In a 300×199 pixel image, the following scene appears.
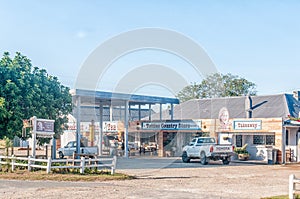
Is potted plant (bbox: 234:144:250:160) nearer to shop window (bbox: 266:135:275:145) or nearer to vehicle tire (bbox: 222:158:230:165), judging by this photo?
shop window (bbox: 266:135:275:145)

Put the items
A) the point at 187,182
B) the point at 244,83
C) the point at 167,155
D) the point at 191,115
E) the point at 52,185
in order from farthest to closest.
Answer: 1. the point at 244,83
2. the point at 191,115
3. the point at 167,155
4. the point at 187,182
5. the point at 52,185

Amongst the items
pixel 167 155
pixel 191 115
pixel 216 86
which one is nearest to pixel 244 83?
pixel 216 86

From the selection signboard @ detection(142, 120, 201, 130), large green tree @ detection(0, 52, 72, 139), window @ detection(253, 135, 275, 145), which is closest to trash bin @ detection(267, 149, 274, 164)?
window @ detection(253, 135, 275, 145)

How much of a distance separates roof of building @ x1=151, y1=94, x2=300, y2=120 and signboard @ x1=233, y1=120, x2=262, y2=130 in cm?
228

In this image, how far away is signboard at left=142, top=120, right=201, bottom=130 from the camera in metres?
Result: 36.6

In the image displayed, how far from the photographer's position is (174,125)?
3769 cm

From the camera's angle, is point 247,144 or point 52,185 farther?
point 247,144

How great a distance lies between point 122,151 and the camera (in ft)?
126

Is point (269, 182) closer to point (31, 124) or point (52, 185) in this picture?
→ point (52, 185)

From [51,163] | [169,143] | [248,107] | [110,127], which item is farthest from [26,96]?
[248,107]

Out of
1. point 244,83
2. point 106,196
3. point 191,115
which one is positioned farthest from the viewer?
point 244,83

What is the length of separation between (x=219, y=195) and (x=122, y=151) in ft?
81.1

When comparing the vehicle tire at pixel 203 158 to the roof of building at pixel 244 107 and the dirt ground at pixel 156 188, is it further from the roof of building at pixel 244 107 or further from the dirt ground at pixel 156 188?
the dirt ground at pixel 156 188

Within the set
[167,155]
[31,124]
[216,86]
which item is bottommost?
[167,155]
